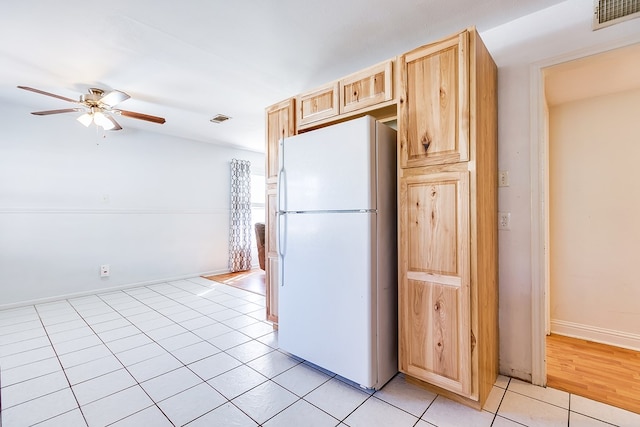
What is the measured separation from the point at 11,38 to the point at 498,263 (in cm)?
391

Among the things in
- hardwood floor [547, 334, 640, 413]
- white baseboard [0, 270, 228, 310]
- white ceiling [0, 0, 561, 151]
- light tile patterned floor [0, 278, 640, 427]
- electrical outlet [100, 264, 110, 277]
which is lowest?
light tile patterned floor [0, 278, 640, 427]

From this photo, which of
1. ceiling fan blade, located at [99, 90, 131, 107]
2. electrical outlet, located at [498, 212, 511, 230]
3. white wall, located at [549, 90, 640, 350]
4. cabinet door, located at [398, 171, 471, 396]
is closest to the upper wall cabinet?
cabinet door, located at [398, 171, 471, 396]

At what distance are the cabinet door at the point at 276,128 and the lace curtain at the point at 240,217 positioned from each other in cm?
300

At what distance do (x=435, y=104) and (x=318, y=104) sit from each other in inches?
38.9

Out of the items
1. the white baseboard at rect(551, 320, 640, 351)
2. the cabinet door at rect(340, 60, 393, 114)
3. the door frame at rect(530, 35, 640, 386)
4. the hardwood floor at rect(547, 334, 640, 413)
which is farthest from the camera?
the white baseboard at rect(551, 320, 640, 351)

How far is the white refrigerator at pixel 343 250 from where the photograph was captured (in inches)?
72.0

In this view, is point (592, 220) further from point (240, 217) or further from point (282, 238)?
point (240, 217)

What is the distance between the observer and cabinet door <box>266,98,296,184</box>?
2666 mm

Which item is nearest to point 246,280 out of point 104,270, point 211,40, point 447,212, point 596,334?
point 104,270

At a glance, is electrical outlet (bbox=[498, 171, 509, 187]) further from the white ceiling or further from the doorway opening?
the white ceiling

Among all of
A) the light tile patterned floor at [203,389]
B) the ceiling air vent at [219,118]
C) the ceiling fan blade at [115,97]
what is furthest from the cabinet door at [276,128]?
the light tile patterned floor at [203,389]

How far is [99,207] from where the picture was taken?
164 inches

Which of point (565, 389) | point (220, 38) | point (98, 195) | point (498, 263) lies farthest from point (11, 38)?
point (565, 389)

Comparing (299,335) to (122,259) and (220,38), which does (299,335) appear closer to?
(220,38)
